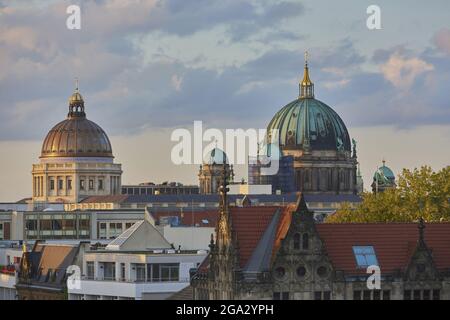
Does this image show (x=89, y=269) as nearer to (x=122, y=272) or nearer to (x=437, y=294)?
(x=122, y=272)

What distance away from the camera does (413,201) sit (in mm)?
136000

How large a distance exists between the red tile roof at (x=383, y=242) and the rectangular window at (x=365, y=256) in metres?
0.21

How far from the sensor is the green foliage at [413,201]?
133375 mm

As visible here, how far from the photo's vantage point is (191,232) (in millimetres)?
145500

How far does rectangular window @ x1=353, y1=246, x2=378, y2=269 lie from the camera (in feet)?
320

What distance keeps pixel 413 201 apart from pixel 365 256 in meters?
38.7

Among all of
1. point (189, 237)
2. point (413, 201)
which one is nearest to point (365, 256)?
point (413, 201)

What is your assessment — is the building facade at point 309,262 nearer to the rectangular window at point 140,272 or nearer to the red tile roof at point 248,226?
the red tile roof at point 248,226

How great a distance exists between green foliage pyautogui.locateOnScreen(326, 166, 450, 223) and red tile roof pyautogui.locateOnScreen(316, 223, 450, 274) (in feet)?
95.8

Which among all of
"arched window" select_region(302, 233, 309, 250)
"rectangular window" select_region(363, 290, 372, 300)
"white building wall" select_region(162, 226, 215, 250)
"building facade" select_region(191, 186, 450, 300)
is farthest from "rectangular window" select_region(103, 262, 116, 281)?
"rectangular window" select_region(363, 290, 372, 300)

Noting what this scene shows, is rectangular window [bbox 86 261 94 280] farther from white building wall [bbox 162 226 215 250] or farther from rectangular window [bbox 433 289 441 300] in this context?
rectangular window [bbox 433 289 441 300]
